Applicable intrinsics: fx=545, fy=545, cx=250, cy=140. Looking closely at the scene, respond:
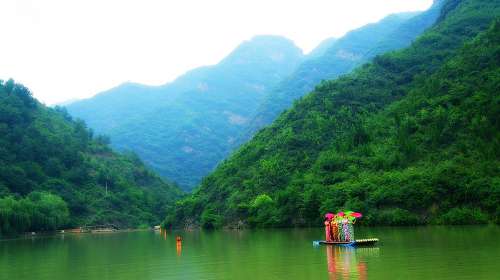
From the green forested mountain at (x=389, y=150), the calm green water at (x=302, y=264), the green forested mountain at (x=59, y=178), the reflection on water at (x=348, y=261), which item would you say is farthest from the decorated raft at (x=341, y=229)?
the green forested mountain at (x=59, y=178)

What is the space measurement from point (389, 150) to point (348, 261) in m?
45.4

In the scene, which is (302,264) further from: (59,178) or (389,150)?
(59,178)

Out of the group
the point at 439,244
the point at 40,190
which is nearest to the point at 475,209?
the point at 439,244

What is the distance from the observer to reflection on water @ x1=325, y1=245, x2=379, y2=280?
67.9 feet

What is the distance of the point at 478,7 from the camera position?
10919cm

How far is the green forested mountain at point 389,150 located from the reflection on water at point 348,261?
76.8 feet

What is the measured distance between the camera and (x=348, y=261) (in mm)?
25031

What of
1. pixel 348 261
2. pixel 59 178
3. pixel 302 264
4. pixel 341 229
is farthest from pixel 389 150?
pixel 59 178

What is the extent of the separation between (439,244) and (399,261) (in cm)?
784

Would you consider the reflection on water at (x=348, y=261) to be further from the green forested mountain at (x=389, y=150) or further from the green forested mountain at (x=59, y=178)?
the green forested mountain at (x=59, y=178)

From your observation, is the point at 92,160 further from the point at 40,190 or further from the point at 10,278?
the point at 10,278

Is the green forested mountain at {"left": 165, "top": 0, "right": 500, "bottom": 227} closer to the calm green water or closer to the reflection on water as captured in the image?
the calm green water

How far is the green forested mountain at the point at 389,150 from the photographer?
53.8 metres

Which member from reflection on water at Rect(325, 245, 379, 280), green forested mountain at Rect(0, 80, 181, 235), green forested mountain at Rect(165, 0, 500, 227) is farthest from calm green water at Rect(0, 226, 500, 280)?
green forested mountain at Rect(0, 80, 181, 235)
